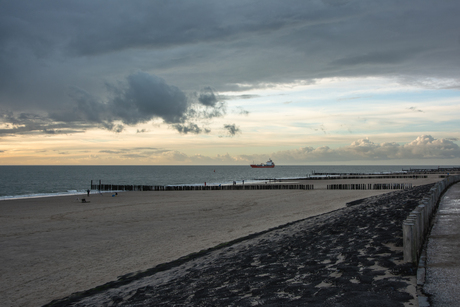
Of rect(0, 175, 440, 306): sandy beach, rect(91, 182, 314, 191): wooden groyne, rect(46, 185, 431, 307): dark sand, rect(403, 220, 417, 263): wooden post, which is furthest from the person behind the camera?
rect(91, 182, 314, 191): wooden groyne

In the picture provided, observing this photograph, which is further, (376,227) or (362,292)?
(376,227)

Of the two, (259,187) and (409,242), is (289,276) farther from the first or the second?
(259,187)

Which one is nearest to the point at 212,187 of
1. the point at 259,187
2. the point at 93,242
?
the point at 259,187

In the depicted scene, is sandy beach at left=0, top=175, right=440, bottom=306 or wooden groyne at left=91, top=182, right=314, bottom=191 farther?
wooden groyne at left=91, top=182, right=314, bottom=191

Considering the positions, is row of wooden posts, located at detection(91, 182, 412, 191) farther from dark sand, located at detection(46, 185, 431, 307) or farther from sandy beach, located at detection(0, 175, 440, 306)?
dark sand, located at detection(46, 185, 431, 307)

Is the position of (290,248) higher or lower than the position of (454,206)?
lower

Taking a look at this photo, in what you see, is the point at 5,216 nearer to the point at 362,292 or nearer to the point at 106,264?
the point at 106,264

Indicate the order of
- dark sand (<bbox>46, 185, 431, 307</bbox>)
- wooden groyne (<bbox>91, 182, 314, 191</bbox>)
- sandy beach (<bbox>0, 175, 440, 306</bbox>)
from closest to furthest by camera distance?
dark sand (<bbox>46, 185, 431, 307</bbox>), sandy beach (<bbox>0, 175, 440, 306</bbox>), wooden groyne (<bbox>91, 182, 314, 191</bbox>)

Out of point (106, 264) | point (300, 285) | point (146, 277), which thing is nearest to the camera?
point (300, 285)

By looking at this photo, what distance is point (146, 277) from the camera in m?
10.0

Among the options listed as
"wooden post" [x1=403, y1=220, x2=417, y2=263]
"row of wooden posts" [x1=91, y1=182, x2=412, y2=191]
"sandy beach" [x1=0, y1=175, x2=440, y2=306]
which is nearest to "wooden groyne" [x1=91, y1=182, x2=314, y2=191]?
"row of wooden posts" [x1=91, y1=182, x2=412, y2=191]

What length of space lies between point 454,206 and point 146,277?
43.3ft

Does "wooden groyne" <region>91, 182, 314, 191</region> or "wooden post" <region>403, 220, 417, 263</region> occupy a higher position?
"wooden post" <region>403, 220, 417, 263</region>

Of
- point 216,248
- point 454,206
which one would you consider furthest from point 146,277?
point 454,206
